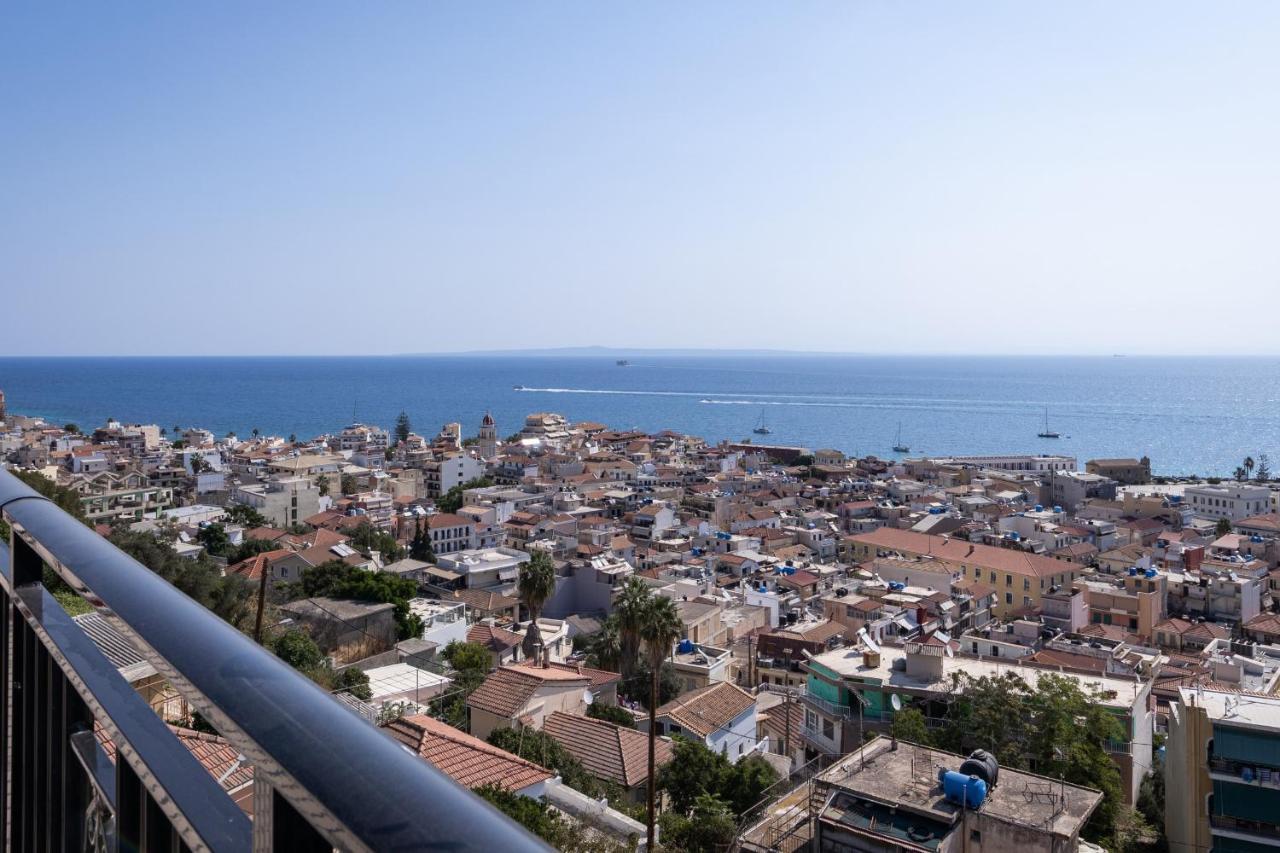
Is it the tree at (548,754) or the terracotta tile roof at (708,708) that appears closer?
the tree at (548,754)

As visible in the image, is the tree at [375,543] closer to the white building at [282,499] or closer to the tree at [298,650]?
the white building at [282,499]

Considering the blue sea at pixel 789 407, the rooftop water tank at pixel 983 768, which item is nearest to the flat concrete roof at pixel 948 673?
the rooftop water tank at pixel 983 768

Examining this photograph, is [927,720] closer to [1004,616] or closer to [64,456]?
[1004,616]

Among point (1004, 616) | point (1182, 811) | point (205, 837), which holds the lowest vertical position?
point (1004, 616)

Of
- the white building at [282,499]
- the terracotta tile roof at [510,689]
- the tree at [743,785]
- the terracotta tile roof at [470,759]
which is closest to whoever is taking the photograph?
the terracotta tile roof at [470,759]

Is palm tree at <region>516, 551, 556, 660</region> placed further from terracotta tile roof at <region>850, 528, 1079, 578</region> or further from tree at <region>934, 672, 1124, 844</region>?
terracotta tile roof at <region>850, 528, 1079, 578</region>

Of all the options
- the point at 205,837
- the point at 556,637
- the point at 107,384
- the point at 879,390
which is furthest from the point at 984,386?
the point at 205,837
